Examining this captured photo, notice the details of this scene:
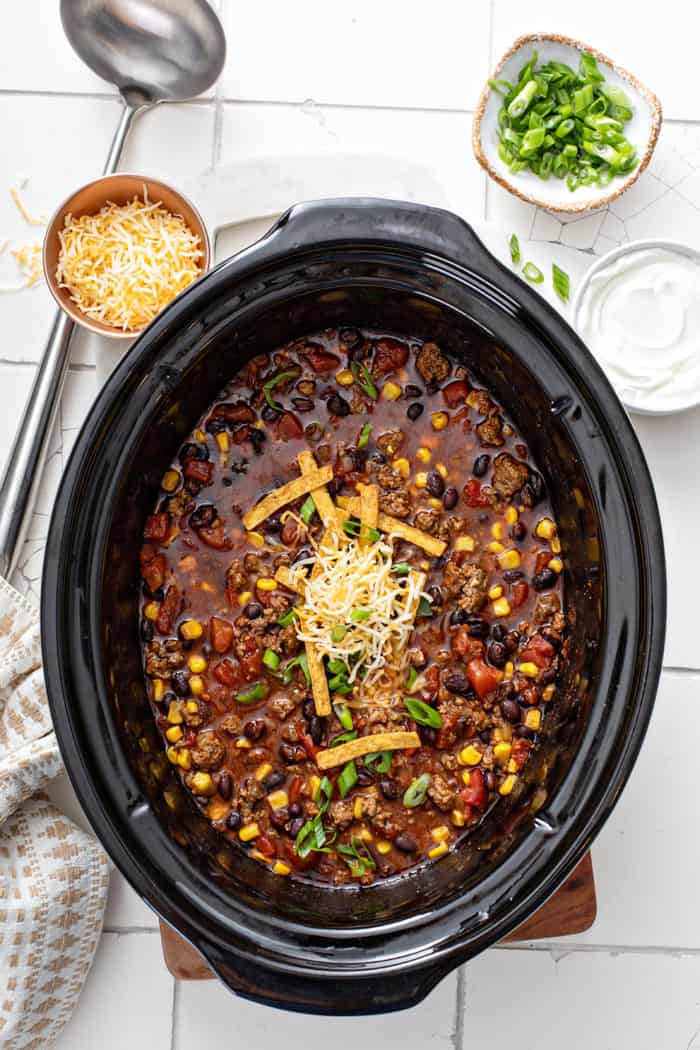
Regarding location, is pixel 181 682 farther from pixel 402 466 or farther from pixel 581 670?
pixel 581 670

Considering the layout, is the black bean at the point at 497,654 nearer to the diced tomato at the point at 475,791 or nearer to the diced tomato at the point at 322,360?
the diced tomato at the point at 475,791

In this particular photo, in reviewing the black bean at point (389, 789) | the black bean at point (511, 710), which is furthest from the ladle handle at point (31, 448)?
the black bean at point (511, 710)

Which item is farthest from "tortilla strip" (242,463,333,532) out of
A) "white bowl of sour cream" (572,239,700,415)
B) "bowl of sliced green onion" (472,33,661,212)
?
"bowl of sliced green onion" (472,33,661,212)


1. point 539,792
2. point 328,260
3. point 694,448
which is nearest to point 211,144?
point 328,260

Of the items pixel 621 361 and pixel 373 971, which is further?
pixel 621 361

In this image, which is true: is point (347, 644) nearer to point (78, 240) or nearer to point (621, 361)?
point (621, 361)

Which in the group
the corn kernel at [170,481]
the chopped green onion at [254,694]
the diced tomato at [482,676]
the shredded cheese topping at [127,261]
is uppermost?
the shredded cheese topping at [127,261]
